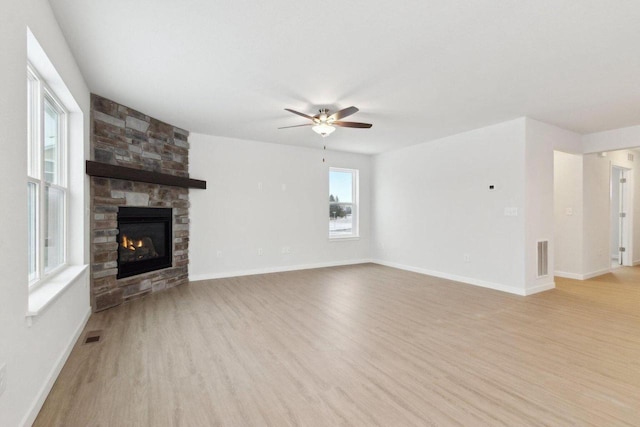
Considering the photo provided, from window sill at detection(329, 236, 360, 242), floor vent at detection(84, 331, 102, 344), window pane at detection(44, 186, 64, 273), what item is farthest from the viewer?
window sill at detection(329, 236, 360, 242)

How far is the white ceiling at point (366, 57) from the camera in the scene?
83.7 inches

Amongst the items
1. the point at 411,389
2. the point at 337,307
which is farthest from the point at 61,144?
the point at 411,389

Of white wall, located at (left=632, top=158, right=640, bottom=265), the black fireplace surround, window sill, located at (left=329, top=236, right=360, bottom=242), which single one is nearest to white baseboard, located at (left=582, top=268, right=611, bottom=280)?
white wall, located at (left=632, top=158, right=640, bottom=265)

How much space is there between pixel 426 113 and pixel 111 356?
4520 mm

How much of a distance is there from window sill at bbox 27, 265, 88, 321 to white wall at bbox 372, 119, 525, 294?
17.6 feet

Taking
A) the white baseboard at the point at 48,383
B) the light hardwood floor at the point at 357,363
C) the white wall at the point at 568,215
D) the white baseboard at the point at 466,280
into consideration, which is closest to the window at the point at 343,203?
the white baseboard at the point at 466,280

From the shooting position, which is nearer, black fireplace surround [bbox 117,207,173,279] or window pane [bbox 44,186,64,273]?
window pane [bbox 44,186,64,273]

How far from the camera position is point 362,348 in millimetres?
2750

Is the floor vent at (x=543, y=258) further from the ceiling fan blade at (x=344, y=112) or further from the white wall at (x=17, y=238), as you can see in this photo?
the white wall at (x=17, y=238)

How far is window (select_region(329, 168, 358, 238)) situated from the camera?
23.1ft

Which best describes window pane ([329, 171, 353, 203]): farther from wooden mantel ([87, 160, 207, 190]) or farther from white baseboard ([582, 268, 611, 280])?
white baseboard ([582, 268, 611, 280])

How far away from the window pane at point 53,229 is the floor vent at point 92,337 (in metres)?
0.75

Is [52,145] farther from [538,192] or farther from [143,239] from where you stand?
[538,192]

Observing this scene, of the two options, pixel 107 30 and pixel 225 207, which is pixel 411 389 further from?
pixel 225 207
